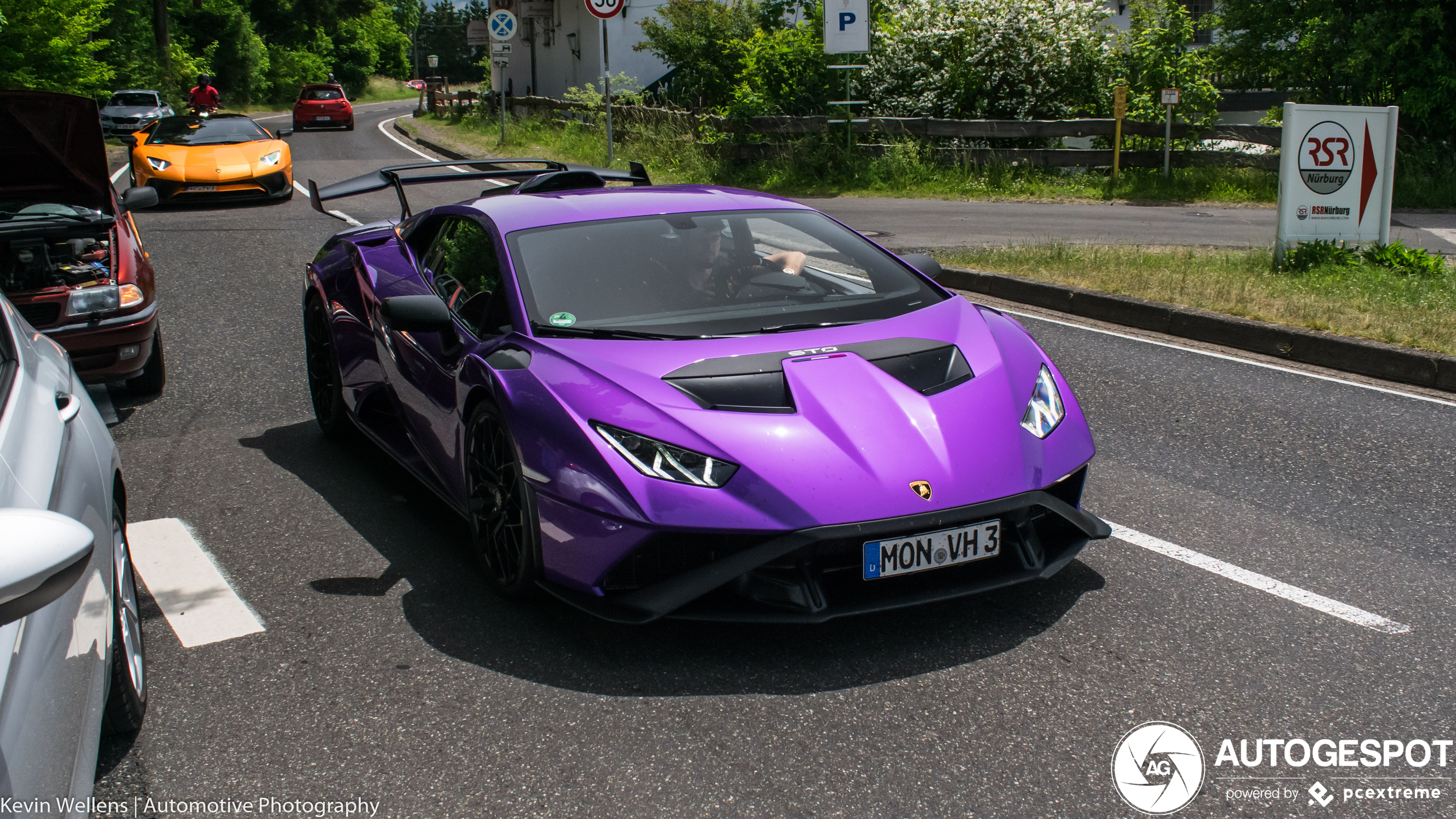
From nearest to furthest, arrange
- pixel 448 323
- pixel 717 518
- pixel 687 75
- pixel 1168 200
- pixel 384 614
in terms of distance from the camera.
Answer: pixel 717 518 < pixel 384 614 < pixel 448 323 < pixel 1168 200 < pixel 687 75

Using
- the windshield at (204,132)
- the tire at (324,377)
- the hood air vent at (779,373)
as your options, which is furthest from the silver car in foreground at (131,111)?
the hood air vent at (779,373)

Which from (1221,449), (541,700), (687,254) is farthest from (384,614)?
(1221,449)

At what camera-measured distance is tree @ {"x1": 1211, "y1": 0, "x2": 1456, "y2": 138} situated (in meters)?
19.2

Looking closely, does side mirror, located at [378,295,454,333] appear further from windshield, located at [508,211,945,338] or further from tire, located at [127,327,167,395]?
tire, located at [127,327,167,395]

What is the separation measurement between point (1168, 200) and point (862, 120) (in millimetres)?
5032

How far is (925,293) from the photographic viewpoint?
4707mm

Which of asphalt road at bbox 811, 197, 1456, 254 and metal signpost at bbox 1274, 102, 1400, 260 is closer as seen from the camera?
metal signpost at bbox 1274, 102, 1400, 260

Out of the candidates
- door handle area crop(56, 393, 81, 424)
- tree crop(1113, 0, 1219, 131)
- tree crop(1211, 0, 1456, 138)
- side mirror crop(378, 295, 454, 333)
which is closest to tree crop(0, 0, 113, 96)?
tree crop(1113, 0, 1219, 131)

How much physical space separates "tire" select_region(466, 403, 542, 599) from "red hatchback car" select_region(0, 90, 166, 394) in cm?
344

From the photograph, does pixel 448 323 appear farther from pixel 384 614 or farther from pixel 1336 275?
pixel 1336 275

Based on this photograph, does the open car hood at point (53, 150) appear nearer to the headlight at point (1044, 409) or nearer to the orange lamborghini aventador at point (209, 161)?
the headlight at point (1044, 409)

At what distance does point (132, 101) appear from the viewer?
37.3 m

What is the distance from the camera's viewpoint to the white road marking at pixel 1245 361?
699 cm

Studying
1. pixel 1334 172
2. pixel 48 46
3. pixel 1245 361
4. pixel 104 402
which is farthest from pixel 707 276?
pixel 48 46
